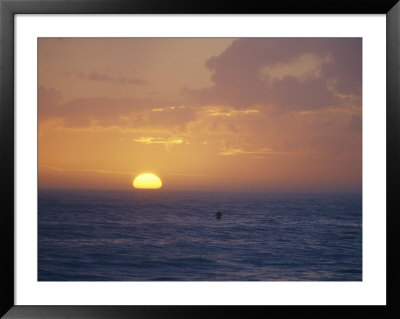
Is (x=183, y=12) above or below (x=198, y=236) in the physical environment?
above

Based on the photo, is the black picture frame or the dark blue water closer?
the black picture frame

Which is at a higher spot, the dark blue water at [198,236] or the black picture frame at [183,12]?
the black picture frame at [183,12]

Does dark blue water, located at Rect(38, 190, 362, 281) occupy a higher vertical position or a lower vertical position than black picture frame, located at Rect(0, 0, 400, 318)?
lower

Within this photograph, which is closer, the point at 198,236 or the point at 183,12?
the point at 183,12

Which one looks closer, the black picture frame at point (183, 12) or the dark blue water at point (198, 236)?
the black picture frame at point (183, 12)
